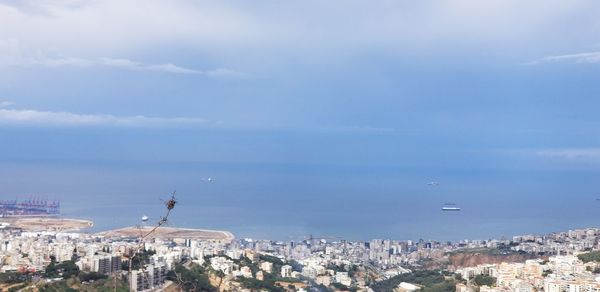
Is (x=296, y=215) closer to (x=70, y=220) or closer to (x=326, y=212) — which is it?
(x=326, y=212)

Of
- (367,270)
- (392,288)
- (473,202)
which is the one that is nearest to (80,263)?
(392,288)

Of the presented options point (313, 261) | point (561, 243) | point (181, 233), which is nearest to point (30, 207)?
point (181, 233)

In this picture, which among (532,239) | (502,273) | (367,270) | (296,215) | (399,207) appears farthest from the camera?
(399,207)

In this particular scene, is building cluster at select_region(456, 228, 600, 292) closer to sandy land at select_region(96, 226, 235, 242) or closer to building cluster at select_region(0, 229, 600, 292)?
building cluster at select_region(0, 229, 600, 292)

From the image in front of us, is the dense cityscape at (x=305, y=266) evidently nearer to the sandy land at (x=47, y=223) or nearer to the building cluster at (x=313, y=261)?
the building cluster at (x=313, y=261)

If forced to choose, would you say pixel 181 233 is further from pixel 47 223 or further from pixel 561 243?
pixel 561 243

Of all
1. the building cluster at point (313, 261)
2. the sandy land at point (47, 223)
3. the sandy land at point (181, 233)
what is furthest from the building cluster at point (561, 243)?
the sandy land at point (47, 223)
